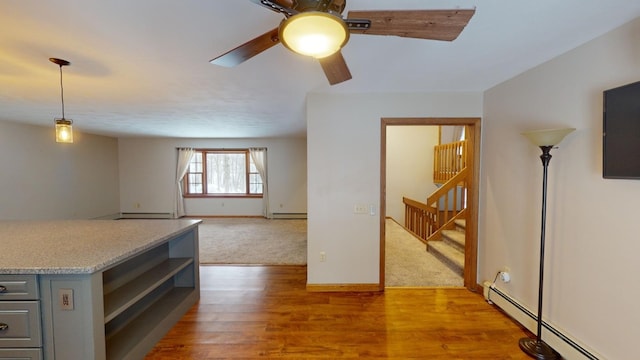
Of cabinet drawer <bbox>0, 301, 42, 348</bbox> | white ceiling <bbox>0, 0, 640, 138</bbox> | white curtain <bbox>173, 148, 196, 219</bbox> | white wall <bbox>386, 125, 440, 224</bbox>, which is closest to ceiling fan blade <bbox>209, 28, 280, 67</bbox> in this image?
white ceiling <bbox>0, 0, 640, 138</bbox>

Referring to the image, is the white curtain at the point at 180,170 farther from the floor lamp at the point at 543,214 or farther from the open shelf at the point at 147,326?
the floor lamp at the point at 543,214

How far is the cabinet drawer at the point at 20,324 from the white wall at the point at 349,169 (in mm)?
2209

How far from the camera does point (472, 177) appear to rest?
119 inches

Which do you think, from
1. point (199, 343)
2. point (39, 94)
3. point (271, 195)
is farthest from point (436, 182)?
point (39, 94)

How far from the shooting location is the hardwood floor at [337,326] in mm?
2092

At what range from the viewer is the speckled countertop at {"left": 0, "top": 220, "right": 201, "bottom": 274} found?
1555mm

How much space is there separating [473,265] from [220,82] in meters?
3.53

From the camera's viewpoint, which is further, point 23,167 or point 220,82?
point 23,167

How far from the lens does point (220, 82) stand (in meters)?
2.68

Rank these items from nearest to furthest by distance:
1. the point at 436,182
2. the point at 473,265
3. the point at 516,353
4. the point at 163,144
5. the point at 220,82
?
the point at 516,353 → the point at 220,82 → the point at 473,265 → the point at 436,182 → the point at 163,144

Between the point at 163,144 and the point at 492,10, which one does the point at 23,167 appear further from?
the point at 492,10

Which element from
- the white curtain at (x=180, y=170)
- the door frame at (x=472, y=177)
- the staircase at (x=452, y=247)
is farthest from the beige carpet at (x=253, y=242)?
the staircase at (x=452, y=247)

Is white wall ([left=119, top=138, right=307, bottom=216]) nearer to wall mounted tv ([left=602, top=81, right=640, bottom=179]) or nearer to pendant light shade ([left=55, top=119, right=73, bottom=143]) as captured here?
pendant light shade ([left=55, top=119, right=73, bottom=143])

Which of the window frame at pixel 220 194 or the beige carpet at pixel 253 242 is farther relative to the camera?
the window frame at pixel 220 194
